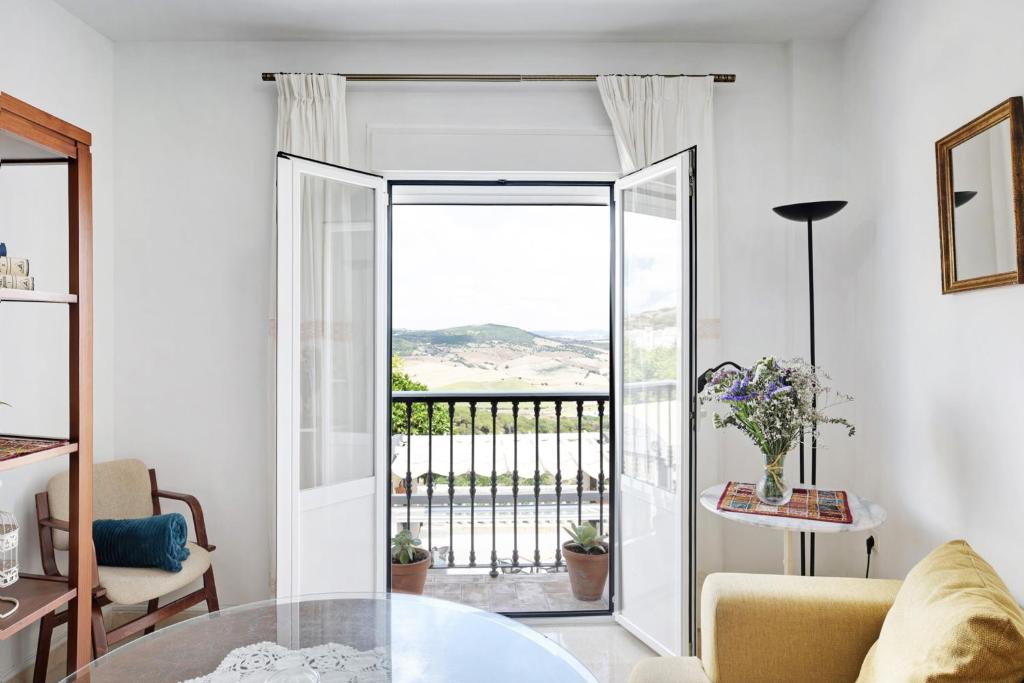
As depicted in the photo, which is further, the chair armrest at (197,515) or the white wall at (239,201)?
the white wall at (239,201)

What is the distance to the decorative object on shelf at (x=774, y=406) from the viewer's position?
212cm

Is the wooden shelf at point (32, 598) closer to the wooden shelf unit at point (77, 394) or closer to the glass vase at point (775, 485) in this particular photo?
the wooden shelf unit at point (77, 394)

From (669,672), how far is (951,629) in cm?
72

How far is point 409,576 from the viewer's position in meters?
3.17

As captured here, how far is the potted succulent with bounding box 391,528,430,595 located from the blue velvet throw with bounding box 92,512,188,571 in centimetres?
104

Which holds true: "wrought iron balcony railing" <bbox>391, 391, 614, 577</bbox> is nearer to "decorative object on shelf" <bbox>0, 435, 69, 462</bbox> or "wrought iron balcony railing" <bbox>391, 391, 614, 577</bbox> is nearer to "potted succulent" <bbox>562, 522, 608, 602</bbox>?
"potted succulent" <bbox>562, 522, 608, 602</bbox>

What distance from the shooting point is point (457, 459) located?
159 inches

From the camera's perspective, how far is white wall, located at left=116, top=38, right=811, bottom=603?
2.89m

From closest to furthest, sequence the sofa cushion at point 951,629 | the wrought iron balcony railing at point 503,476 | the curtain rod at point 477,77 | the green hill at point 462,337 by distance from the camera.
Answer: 1. the sofa cushion at point 951,629
2. the curtain rod at point 477,77
3. the wrought iron balcony railing at point 503,476
4. the green hill at point 462,337

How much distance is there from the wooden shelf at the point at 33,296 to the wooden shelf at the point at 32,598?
36.2 inches

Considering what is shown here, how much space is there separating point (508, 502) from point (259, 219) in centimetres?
224

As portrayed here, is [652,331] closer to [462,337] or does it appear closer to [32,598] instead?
[462,337]

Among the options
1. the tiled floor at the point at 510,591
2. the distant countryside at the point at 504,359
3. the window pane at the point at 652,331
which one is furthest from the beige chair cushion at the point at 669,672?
the distant countryside at the point at 504,359

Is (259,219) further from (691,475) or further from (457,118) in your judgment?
(691,475)
